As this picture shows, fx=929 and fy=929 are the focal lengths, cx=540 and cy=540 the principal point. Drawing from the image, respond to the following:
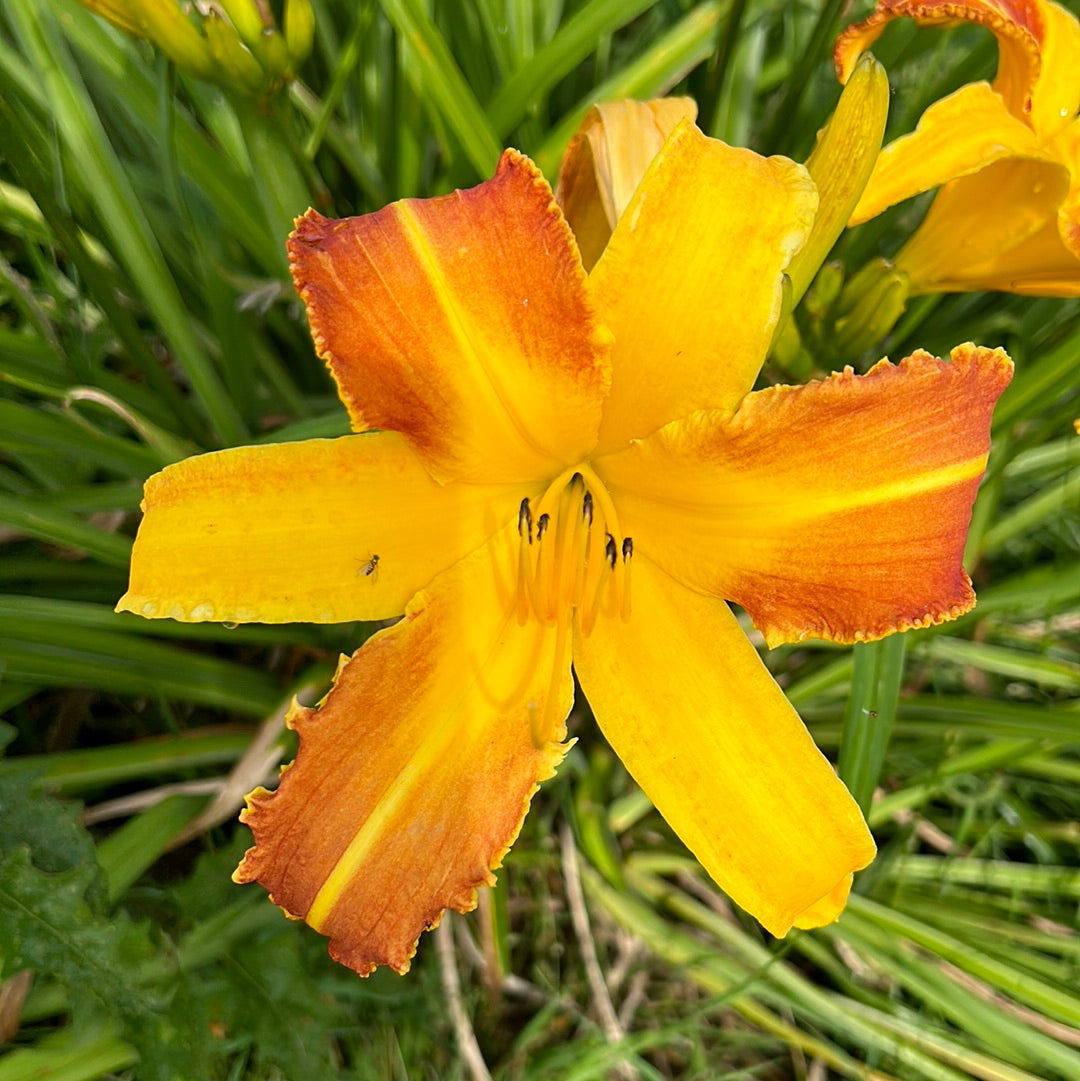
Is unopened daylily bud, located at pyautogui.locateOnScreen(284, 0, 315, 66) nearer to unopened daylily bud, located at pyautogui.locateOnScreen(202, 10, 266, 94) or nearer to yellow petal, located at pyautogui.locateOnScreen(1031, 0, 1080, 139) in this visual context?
unopened daylily bud, located at pyautogui.locateOnScreen(202, 10, 266, 94)

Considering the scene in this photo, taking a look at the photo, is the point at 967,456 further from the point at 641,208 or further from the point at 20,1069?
the point at 20,1069

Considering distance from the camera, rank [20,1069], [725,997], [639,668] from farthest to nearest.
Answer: [725,997]
[20,1069]
[639,668]

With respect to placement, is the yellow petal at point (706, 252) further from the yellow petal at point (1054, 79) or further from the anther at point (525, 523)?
the yellow petal at point (1054, 79)

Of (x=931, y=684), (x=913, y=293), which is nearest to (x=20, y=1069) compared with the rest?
(x=913, y=293)

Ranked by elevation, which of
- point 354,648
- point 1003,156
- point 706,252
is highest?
point 706,252

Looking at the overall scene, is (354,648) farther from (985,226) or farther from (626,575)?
(985,226)

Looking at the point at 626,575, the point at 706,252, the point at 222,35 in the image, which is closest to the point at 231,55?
the point at 222,35

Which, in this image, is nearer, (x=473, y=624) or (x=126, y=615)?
(x=473, y=624)
